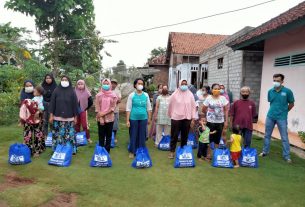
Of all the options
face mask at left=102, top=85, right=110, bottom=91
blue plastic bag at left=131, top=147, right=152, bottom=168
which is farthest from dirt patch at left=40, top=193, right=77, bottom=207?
face mask at left=102, top=85, right=110, bottom=91

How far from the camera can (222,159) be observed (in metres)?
5.96

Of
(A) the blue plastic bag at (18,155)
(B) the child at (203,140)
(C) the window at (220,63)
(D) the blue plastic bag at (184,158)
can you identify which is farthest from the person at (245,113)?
(C) the window at (220,63)

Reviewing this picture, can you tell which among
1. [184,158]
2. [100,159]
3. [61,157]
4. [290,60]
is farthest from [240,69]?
[61,157]

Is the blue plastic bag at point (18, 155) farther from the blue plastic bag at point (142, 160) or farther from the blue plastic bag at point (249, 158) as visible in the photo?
the blue plastic bag at point (249, 158)

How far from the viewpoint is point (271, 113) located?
6660 mm

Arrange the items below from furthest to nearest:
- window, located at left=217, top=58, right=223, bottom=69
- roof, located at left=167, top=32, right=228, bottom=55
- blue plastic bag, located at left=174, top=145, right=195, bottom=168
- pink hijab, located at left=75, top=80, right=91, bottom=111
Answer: roof, located at left=167, top=32, right=228, bottom=55 < window, located at left=217, top=58, right=223, bottom=69 < pink hijab, located at left=75, top=80, right=91, bottom=111 < blue plastic bag, located at left=174, top=145, right=195, bottom=168

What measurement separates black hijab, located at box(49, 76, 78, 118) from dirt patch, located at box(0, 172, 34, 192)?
1.42 m

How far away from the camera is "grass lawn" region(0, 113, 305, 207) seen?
4246 millimetres

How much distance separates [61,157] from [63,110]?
91cm

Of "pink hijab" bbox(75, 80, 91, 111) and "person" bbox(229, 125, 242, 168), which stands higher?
"pink hijab" bbox(75, 80, 91, 111)

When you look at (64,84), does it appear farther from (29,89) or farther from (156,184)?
(156,184)

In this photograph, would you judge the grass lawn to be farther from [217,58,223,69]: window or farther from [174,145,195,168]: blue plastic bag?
[217,58,223,69]: window

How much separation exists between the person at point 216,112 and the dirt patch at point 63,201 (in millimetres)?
3014

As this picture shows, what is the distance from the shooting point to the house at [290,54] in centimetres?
879
